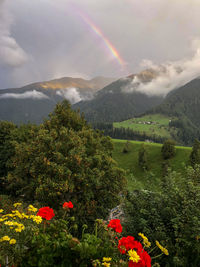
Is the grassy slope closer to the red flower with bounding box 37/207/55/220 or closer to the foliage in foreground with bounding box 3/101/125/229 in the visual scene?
Result: the foliage in foreground with bounding box 3/101/125/229

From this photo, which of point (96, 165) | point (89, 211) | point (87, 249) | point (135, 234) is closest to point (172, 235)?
point (135, 234)

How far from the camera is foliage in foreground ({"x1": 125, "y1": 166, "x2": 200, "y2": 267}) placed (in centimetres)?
557

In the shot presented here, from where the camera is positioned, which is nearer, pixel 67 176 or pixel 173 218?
pixel 173 218

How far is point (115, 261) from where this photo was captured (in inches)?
138

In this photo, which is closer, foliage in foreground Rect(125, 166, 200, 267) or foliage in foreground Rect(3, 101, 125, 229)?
foliage in foreground Rect(125, 166, 200, 267)

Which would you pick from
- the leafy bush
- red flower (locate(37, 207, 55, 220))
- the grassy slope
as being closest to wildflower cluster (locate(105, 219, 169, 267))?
red flower (locate(37, 207, 55, 220))

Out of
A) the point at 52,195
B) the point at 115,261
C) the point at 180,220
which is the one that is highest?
the point at 115,261

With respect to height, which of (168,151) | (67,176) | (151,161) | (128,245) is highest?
(128,245)

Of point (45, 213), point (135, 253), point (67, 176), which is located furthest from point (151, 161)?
point (135, 253)

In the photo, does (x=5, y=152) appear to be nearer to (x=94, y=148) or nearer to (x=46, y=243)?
(x=94, y=148)

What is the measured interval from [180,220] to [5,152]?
30.4m

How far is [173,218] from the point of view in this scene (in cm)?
618

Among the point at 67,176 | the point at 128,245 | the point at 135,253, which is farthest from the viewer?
the point at 67,176

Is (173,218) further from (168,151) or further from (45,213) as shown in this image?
A: (168,151)
